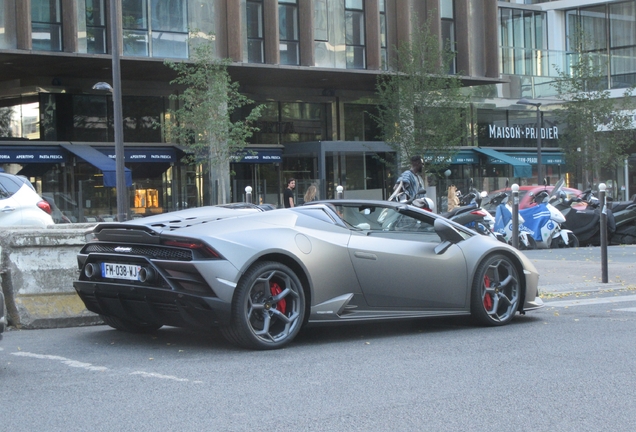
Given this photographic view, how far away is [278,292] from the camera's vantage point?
7.20m

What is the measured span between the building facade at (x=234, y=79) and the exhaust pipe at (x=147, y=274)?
63.3ft

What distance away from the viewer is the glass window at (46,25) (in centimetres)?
2852

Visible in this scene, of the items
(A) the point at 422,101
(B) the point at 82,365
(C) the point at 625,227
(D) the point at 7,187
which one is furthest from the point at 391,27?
(B) the point at 82,365

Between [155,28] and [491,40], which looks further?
[491,40]

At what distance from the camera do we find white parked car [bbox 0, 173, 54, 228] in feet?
46.1

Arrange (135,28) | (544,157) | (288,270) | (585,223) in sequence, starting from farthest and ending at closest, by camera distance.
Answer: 1. (544,157)
2. (135,28)
3. (585,223)
4. (288,270)

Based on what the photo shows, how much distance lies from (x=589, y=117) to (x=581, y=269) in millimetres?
27966

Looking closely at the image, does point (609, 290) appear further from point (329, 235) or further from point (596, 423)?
point (596, 423)

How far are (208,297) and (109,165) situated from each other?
2386 centimetres

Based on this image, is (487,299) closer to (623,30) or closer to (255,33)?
(255,33)

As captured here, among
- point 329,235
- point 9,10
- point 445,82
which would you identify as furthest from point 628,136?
point 329,235

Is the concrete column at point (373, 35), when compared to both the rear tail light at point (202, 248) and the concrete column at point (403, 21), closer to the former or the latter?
the concrete column at point (403, 21)

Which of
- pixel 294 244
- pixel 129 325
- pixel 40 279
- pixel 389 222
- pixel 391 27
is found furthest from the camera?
pixel 391 27

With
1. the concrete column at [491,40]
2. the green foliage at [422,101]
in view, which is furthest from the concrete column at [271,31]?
the concrete column at [491,40]
